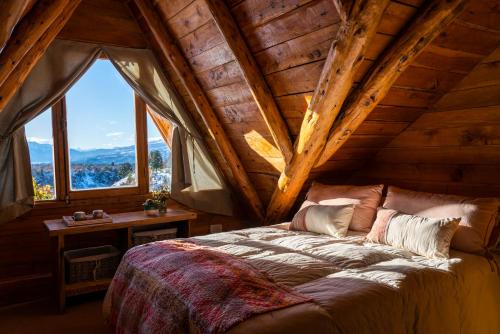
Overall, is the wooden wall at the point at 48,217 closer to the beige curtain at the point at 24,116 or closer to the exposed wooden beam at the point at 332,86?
the beige curtain at the point at 24,116

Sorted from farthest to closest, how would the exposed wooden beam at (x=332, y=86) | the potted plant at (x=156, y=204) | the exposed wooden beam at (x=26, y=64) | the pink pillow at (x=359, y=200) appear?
the potted plant at (x=156, y=204), the pink pillow at (x=359, y=200), the exposed wooden beam at (x=26, y=64), the exposed wooden beam at (x=332, y=86)

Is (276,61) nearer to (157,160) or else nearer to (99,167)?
(157,160)

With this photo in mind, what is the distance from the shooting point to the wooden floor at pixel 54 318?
102 inches

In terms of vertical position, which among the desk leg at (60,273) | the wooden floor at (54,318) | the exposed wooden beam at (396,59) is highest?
the exposed wooden beam at (396,59)

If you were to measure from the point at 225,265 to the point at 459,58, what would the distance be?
6.39ft

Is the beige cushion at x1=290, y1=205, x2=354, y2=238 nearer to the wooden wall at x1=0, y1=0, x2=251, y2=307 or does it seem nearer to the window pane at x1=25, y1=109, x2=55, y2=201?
the wooden wall at x1=0, y1=0, x2=251, y2=307

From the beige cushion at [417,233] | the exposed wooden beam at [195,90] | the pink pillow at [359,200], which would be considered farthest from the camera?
the exposed wooden beam at [195,90]

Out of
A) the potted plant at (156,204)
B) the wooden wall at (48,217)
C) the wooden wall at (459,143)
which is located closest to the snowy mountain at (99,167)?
the wooden wall at (48,217)

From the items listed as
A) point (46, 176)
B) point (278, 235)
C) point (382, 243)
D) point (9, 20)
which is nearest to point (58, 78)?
point (46, 176)

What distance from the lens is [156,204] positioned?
331cm

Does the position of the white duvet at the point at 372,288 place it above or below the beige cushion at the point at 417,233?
below

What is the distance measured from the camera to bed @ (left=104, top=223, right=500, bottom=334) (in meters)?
1.54

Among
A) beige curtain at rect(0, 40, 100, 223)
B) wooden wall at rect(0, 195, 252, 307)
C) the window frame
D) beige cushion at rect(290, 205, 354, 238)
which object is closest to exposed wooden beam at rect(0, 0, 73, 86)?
beige curtain at rect(0, 40, 100, 223)

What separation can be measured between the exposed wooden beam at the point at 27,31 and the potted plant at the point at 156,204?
4.99 ft
